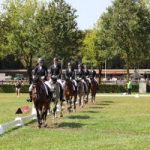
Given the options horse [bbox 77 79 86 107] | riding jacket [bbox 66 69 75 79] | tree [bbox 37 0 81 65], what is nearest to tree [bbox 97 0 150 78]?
tree [bbox 37 0 81 65]

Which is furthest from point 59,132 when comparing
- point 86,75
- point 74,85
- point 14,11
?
point 14,11

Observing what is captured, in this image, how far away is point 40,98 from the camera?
21.8 meters

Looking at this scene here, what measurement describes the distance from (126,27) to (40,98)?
167 ft

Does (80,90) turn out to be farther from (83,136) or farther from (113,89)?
(113,89)

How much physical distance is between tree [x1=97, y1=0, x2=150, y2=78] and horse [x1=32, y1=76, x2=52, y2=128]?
4945 cm

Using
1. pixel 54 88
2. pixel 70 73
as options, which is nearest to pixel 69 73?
pixel 70 73

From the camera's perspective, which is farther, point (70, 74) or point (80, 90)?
point (80, 90)

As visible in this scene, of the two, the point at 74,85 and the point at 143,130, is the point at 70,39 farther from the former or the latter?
the point at 143,130

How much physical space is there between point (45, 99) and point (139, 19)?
5113 centimetres

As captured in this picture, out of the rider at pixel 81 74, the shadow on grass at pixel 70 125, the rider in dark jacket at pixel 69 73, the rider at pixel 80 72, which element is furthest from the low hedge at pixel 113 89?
the shadow on grass at pixel 70 125

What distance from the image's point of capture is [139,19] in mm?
71562

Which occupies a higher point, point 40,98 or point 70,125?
point 40,98

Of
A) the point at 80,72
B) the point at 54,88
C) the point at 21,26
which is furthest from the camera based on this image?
the point at 21,26

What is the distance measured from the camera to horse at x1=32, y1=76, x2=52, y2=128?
851 inches
